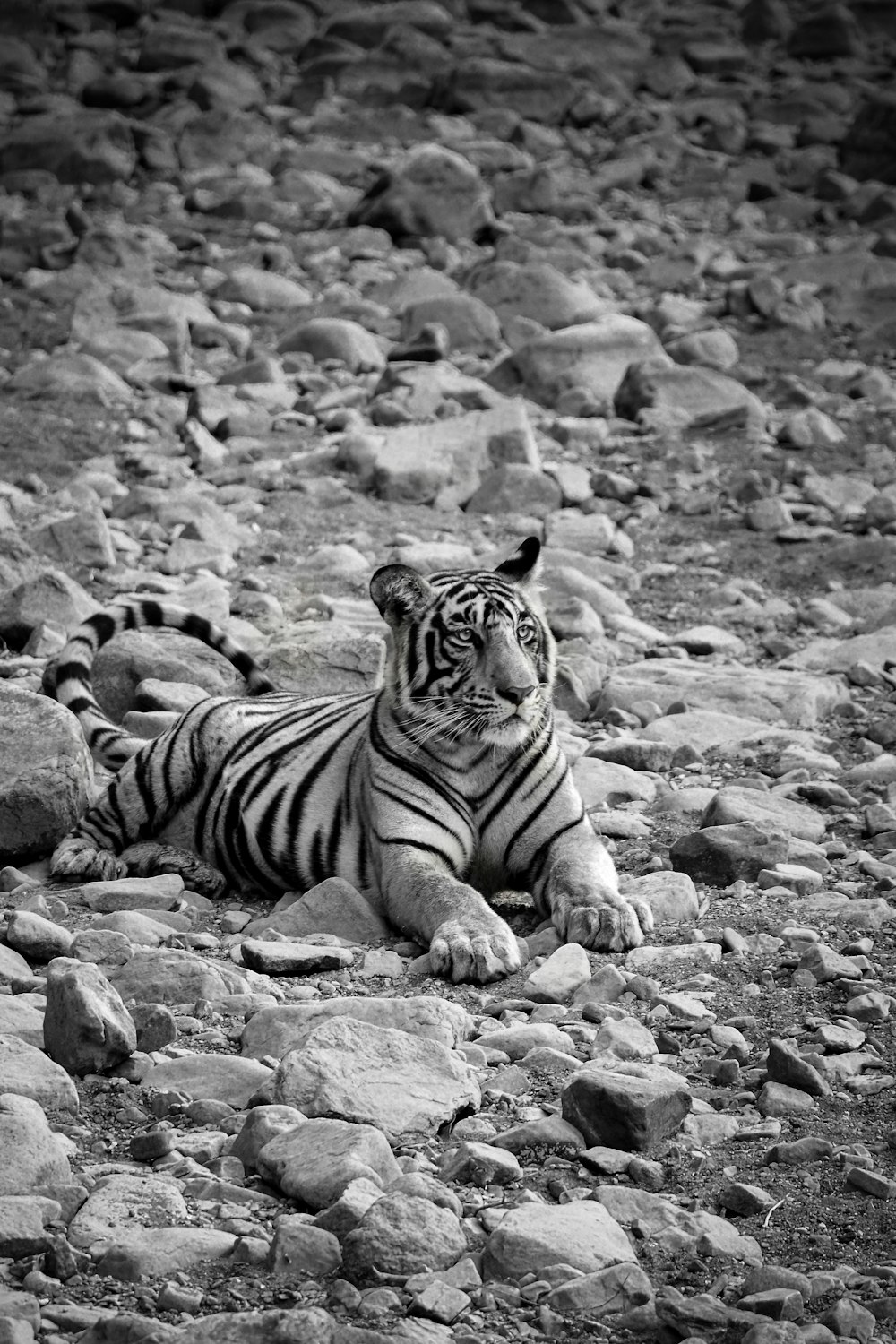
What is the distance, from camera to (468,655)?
467 cm

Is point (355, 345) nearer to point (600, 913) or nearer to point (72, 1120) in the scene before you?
point (600, 913)

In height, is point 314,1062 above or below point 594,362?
above

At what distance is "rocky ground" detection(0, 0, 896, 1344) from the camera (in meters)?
2.76

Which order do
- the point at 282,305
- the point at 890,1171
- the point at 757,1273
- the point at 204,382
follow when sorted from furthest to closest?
the point at 282,305, the point at 204,382, the point at 890,1171, the point at 757,1273

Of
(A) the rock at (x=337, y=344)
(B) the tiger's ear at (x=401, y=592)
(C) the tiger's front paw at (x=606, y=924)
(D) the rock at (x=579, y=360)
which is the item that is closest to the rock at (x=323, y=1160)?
(C) the tiger's front paw at (x=606, y=924)

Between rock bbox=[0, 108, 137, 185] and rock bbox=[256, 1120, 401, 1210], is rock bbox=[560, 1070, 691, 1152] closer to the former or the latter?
rock bbox=[256, 1120, 401, 1210]

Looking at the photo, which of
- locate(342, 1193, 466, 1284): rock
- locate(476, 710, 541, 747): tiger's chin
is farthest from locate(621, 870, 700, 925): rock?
locate(342, 1193, 466, 1284): rock

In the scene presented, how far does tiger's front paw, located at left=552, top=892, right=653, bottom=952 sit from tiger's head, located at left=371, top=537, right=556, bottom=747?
0.58m

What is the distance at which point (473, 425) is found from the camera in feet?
30.7

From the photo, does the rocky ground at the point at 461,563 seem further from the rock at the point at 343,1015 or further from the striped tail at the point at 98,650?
the striped tail at the point at 98,650

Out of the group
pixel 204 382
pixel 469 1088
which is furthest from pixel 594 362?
pixel 469 1088

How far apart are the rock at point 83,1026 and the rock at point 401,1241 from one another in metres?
0.82

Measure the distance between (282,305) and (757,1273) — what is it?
10.4 meters

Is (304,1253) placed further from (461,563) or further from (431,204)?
(431,204)
